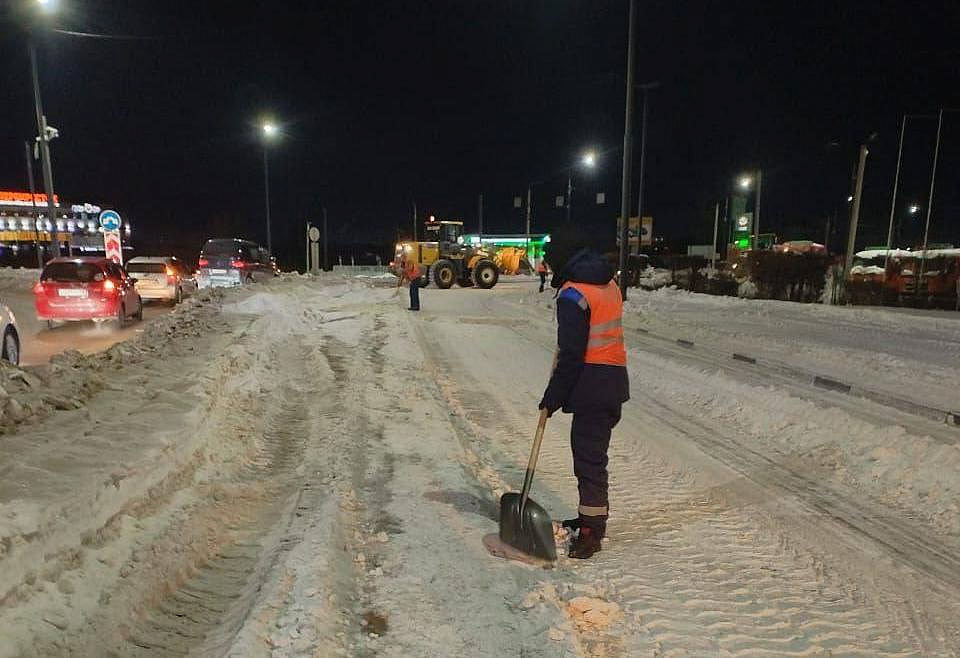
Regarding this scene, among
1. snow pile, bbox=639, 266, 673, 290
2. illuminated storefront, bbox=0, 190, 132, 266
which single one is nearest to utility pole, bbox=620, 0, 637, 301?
snow pile, bbox=639, 266, 673, 290

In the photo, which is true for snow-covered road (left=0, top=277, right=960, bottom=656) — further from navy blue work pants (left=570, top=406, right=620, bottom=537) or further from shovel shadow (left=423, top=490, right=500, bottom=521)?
navy blue work pants (left=570, top=406, right=620, bottom=537)

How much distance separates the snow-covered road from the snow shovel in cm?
13

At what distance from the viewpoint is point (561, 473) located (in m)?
5.30

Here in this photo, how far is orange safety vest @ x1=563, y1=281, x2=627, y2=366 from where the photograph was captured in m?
3.65

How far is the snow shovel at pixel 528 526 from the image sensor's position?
3623 mm

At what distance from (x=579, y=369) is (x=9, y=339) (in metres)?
8.90

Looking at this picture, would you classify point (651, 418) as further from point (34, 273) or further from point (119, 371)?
point (34, 273)

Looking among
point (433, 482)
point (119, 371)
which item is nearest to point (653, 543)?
point (433, 482)

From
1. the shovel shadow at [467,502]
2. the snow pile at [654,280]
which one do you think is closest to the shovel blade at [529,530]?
the shovel shadow at [467,502]

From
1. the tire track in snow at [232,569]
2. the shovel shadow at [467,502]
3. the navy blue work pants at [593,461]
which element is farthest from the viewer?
the shovel shadow at [467,502]

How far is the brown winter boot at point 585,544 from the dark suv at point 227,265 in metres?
22.7

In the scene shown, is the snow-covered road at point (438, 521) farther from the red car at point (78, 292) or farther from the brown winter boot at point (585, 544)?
the red car at point (78, 292)

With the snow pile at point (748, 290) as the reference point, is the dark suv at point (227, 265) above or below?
above

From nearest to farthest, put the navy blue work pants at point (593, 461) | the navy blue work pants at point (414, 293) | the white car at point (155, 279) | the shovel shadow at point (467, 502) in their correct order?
the navy blue work pants at point (593, 461) → the shovel shadow at point (467, 502) → the navy blue work pants at point (414, 293) → the white car at point (155, 279)
